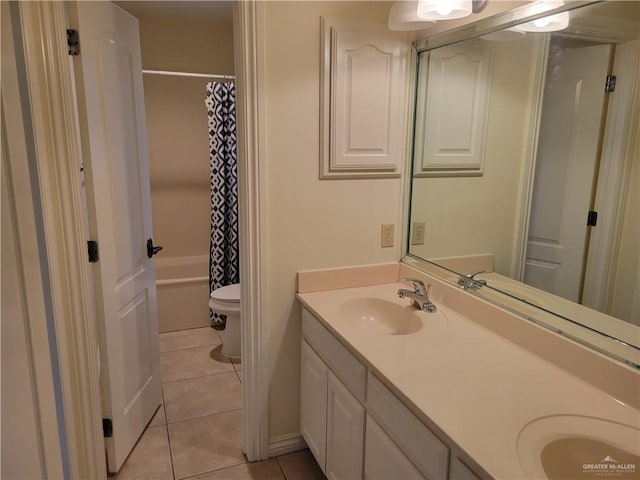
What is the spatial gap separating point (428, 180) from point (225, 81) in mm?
2234

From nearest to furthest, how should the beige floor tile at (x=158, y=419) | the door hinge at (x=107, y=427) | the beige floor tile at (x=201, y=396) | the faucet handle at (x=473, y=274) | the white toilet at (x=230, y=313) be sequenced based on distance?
the faucet handle at (x=473, y=274) → the door hinge at (x=107, y=427) → the beige floor tile at (x=158, y=419) → the beige floor tile at (x=201, y=396) → the white toilet at (x=230, y=313)

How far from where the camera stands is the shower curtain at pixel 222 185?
3.29 metres

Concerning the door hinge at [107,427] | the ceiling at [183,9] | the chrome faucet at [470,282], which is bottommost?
the door hinge at [107,427]

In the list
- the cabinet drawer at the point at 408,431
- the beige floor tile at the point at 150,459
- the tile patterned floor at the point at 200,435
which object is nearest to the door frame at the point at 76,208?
the beige floor tile at the point at 150,459

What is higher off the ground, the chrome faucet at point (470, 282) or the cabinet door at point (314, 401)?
the chrome faucet at point (470, 282)

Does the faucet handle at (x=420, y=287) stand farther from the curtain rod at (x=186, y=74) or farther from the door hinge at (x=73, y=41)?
the curtain rod at (x=186, y=74)

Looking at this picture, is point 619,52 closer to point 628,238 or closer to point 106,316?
point 628,238

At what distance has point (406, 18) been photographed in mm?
1698

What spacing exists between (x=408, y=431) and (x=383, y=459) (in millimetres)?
212

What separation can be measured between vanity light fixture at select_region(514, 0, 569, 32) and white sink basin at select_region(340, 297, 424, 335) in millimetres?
1091

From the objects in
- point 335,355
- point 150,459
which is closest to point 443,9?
point 335,355

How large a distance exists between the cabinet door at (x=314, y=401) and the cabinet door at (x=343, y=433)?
0.05m

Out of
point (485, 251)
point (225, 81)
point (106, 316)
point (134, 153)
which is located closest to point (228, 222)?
point (225, 81)

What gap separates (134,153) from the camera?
2.10 m
